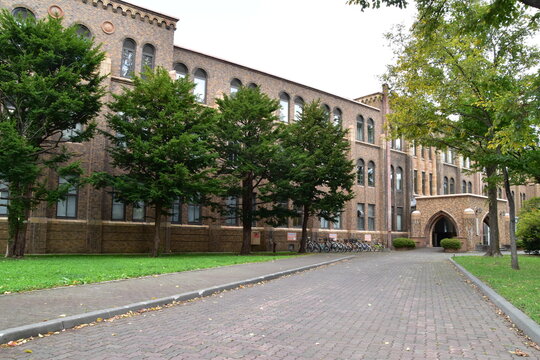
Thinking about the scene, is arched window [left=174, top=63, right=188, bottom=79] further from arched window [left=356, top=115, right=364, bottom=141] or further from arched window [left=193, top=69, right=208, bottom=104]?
arched window [left=356, top=115, right=364, bottom=141]

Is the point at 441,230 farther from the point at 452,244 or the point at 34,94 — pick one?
the point at 34,94

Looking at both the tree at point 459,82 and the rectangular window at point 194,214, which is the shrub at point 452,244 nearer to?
the tree at point 459,82

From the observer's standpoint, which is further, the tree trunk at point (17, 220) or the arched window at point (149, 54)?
the arched window at point (149, 54)

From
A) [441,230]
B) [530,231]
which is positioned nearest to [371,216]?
[441,230]

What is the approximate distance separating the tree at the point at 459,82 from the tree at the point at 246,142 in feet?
24.7

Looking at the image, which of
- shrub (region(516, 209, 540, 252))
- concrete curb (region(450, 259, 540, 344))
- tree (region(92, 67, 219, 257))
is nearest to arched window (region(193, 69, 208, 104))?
tree (region(92, 67, 219, 257))

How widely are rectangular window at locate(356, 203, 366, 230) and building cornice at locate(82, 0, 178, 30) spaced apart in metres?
23.1

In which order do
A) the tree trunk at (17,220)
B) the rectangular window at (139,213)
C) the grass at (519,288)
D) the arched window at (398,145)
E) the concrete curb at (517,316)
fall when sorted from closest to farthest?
the concrete curb at (517,316), the grass at (519,288), the tree trunk at (17,220), the rectangular window at (139,213), the arched window at (398,145)

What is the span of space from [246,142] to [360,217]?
2006cm

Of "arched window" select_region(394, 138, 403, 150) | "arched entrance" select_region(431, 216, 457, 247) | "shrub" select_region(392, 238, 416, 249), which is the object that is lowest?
"shrub" select_region(392, 238, 416, 249)

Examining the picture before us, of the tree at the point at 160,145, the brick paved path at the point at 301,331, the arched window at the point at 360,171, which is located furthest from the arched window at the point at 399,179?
the brick paved path at the point at 301,331

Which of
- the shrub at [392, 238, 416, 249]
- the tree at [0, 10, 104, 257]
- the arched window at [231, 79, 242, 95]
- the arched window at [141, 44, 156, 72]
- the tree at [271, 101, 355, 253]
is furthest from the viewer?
the shrub at [392, 238, 416, 249]

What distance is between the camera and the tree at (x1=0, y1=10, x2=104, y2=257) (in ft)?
59.2

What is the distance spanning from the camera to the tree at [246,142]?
80.8 ft
